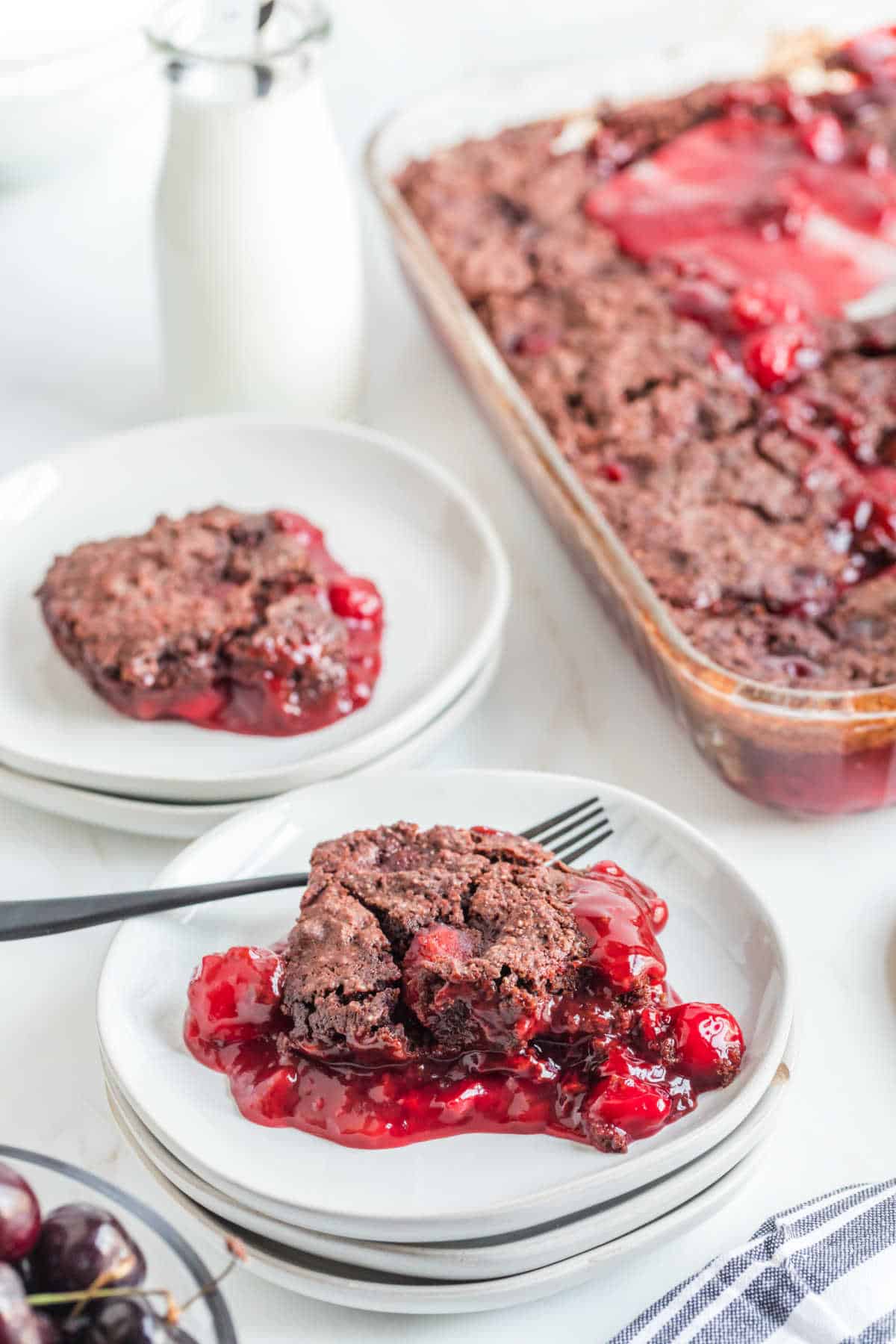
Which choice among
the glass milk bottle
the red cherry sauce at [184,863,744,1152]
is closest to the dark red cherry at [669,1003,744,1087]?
the red cherry sauce at [184,863,744,1152]

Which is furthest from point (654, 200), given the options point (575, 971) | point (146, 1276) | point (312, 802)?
point (146, 1276)

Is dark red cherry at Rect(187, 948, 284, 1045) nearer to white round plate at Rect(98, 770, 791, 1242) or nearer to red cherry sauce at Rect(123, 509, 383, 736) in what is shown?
white round plate at Rect(98, 770, 791, 1242)

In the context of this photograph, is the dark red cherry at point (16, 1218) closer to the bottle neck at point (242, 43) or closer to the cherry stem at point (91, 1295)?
the cherry stem at point (91, 1295)

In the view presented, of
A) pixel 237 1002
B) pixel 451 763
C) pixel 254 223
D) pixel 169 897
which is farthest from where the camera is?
pixel 254 223

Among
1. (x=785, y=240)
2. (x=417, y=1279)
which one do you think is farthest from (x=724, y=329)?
(x=417, y=1279)

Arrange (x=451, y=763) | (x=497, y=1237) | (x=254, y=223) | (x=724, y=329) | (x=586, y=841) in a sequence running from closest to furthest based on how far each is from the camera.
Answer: (x=497, y=1237), (x=586, y=841), (x=451, y=763), (x=254, y=223), (x=724, y=329)

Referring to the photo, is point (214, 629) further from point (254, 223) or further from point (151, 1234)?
point (151, 1234)

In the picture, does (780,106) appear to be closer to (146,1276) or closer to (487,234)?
(487,234)
